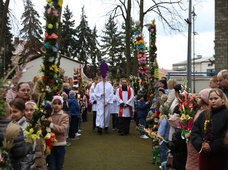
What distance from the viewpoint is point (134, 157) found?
35.0ft

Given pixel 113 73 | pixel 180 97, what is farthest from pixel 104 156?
pixel 113 73

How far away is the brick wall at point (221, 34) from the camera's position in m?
29.3

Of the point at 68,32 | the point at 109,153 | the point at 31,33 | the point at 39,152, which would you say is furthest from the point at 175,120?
the point at 68,32

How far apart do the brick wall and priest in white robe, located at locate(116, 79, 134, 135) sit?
1562 centimetres

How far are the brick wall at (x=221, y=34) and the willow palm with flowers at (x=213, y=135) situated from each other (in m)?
24.4

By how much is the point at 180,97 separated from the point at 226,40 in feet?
77.4

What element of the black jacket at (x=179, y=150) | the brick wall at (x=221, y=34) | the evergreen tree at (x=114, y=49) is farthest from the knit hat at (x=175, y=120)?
the evergreen tree at (x=114, y=49)

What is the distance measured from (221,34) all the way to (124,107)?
55.8 ft

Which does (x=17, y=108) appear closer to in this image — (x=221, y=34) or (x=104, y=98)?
A: (x=104, y=98)

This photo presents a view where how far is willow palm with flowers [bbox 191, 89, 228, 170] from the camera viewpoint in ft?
18.0

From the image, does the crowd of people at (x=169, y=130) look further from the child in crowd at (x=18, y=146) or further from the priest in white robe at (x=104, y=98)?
the priest in white robe at (x=104, y=98)

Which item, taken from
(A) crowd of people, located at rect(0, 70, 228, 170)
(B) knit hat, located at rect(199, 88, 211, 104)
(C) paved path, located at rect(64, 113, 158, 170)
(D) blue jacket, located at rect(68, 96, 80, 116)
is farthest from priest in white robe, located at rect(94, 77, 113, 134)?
(B) knit hat, located at rect(199, 88, 211, 104)

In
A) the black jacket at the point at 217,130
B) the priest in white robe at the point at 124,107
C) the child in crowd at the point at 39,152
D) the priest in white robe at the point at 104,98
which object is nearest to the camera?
the black jacket at the point at 217,130

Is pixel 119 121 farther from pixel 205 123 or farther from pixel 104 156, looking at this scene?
pixel 205 123
